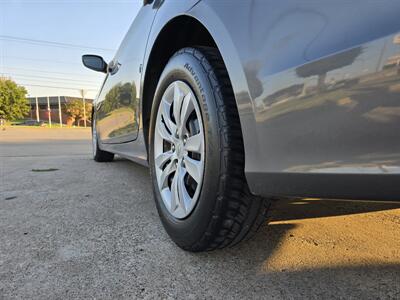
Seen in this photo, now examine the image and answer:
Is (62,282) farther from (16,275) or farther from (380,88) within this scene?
(380,88)

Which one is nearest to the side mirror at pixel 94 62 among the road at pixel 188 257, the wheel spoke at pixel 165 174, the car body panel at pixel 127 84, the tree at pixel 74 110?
the car body panel at pixel 127 84

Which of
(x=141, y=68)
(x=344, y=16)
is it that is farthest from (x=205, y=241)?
(x=141, y=68)

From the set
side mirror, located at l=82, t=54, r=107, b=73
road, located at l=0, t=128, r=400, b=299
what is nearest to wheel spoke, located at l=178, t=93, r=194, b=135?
road, located at l=0, t=128, r=400, b=299

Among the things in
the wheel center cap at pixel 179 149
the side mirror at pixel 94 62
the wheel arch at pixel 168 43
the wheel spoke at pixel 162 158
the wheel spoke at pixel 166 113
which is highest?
the side mirror at pixel 94 62

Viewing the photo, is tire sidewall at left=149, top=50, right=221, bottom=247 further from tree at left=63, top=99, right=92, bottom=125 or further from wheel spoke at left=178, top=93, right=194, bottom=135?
tree at left=63, top=99, right=92, bottom=125

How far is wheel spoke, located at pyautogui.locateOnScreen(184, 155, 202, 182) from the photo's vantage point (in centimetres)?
115

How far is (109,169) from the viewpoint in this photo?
3.46m

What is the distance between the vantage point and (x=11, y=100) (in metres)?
35.8

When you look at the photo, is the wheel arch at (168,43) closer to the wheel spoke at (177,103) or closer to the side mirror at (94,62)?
the wheel spoke at (177,103)

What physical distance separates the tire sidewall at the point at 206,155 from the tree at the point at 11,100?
40.1m

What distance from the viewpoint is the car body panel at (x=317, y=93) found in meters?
0.66

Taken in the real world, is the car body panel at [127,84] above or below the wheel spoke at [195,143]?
above

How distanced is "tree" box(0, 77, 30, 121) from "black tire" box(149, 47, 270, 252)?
132ft

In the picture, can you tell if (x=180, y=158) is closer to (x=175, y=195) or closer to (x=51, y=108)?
(x=175, y=195)
